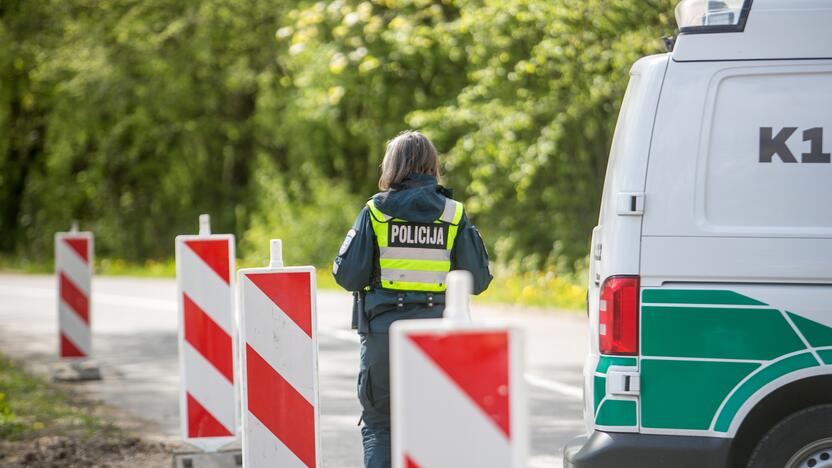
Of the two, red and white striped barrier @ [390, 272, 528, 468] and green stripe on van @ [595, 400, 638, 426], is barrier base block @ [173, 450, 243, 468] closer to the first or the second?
green stripe on van @ [595, 400, 638, 426]

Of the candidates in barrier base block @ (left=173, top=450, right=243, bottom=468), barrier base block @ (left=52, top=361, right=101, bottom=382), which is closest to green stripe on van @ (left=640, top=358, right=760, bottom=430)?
barrier base block @ (left=173, top=450, right=243, bottom=468)

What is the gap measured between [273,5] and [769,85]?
2398 centimetres

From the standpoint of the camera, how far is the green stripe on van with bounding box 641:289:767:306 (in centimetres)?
459

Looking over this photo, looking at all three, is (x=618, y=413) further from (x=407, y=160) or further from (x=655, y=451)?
(x=407, y=160)

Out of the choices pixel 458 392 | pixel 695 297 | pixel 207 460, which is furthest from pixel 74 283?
pixel 458 392

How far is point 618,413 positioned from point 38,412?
5.58 meters

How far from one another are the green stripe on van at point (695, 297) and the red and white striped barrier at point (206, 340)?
2692 millimetres

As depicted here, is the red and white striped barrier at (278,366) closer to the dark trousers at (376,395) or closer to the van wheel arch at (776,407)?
the dark trousers at (376,395)

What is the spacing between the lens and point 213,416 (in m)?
6.56

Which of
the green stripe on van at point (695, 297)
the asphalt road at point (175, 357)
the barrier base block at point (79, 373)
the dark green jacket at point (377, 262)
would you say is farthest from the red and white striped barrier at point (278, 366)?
the barrier base block at point (79, 373)

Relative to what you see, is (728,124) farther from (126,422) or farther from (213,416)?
(126,422)

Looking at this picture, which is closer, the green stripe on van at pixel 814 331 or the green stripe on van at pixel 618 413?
the green stripe on van at pixel 814 331

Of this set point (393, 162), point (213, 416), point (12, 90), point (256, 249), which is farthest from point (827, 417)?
point (12, 90)

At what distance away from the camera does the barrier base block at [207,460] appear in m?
6.41
